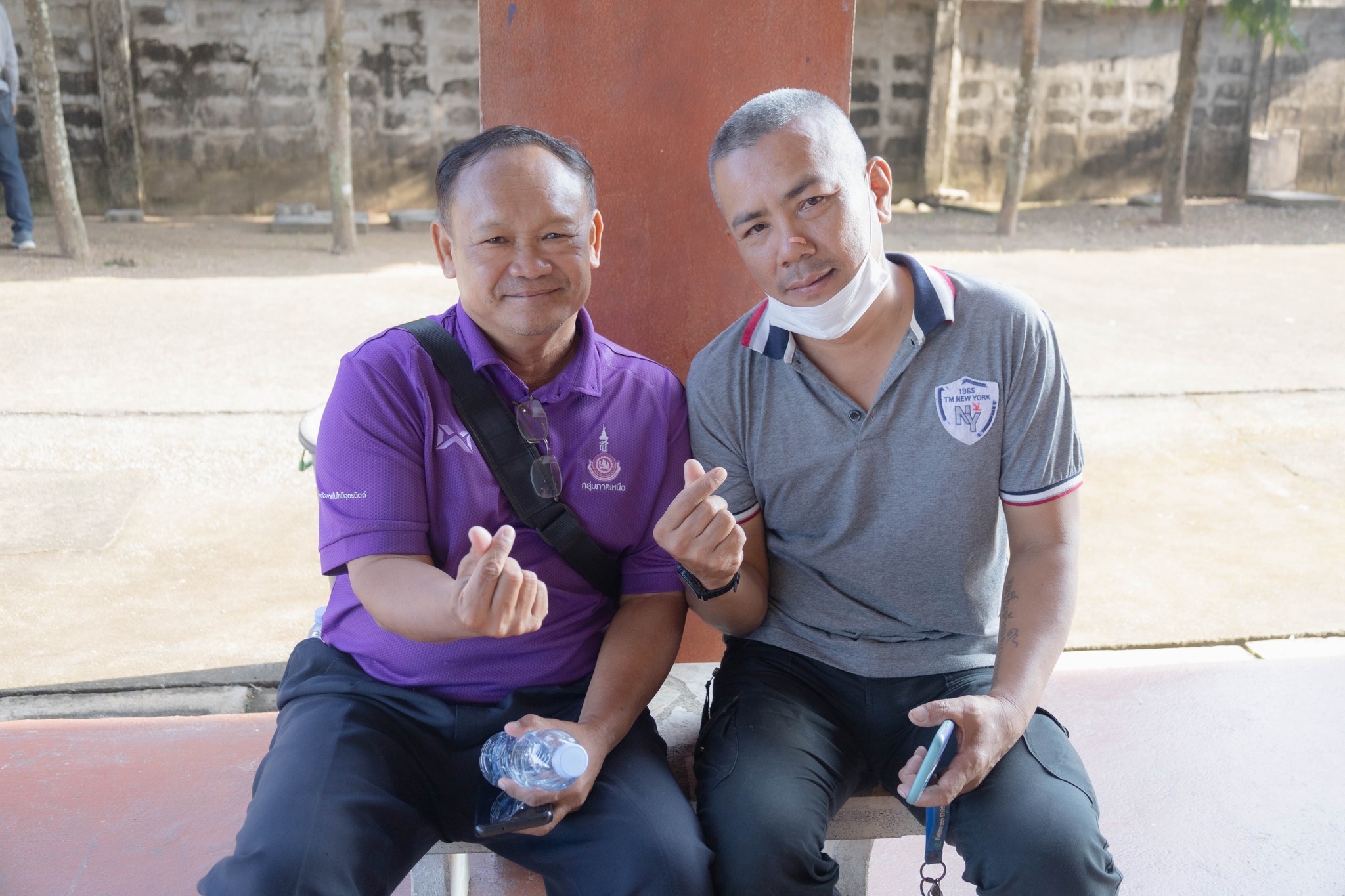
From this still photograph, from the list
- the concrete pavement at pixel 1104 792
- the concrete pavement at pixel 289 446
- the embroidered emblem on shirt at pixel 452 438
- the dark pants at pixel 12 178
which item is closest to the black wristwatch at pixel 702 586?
the embroidered emblem on shirt at pixel 452 438

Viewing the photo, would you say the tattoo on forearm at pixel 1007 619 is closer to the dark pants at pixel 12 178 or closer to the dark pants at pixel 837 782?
the dark pants at pixel 837 782

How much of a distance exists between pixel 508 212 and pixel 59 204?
27.0 feet

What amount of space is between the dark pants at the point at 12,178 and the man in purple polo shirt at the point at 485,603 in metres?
9.02

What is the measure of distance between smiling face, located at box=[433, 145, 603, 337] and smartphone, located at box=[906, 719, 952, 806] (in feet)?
3.32

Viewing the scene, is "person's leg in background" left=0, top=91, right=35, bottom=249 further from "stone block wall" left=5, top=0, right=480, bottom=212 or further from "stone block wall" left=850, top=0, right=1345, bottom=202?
"stone block wall" left=850, top=0, right=1345, bottom=202

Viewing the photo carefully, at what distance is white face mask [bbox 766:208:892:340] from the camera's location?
216cm

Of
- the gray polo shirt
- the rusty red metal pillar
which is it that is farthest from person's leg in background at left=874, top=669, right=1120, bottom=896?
the rusty red metal pillar

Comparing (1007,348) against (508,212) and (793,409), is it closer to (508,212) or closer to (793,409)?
(793,409)

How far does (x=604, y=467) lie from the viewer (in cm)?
218

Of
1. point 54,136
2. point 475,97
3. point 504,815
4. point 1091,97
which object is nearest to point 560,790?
point 504,815

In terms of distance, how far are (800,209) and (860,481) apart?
1.72 ft

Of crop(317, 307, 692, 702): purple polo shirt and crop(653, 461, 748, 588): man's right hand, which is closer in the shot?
crop(653, 461, 748, 588): man's right hand

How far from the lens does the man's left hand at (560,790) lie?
185 centimetres

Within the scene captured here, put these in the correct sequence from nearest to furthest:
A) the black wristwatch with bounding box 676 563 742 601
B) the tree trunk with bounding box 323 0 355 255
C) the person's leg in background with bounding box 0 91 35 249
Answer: the black wristwatch with bounding box 676 563 742 601 → the tree trunk with bounding box 323 0 355 255 → the person's leg in background with bounding box 0 91 35 249
